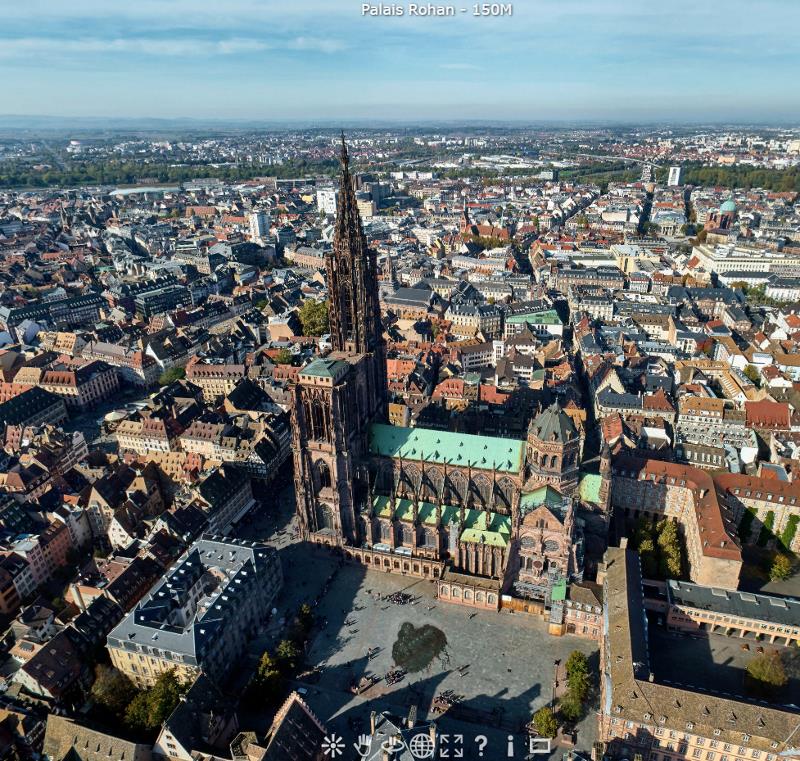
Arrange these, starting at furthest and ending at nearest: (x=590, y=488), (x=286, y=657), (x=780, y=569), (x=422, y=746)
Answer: (x=590, y=488)
(x=780, y=569)
(x=286, y=657)
(x=422, y=746)

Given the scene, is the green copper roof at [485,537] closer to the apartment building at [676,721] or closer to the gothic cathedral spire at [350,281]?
the apartment building at [676,721]

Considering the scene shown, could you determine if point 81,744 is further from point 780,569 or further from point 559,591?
point 780,569

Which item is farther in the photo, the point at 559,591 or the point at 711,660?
the point at 559,591

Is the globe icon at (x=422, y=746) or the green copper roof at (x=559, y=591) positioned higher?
the globe icon at (x=422, y=746)

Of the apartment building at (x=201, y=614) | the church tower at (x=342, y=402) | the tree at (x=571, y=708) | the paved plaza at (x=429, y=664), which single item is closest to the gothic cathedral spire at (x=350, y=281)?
the church tower at (x=342, y=402)

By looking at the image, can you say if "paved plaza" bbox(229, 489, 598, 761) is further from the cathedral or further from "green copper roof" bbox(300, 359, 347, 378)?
"green copper roof" bbox(300, 359, 347, 378)

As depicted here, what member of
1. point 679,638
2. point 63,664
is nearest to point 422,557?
point 679,638

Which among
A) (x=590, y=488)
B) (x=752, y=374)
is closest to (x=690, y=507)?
(x=590, y=488)
